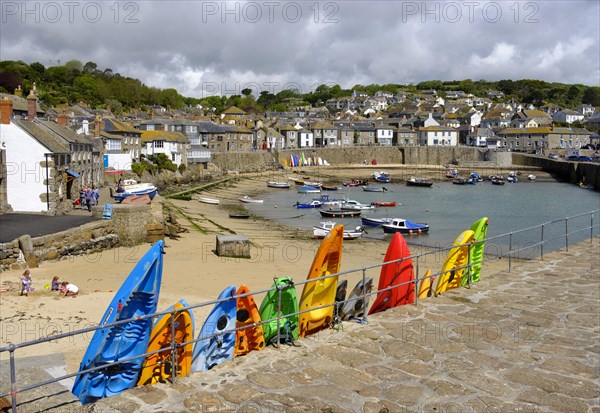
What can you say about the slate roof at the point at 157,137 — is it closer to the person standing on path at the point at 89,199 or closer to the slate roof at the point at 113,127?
the slate roof at the point at 113,127

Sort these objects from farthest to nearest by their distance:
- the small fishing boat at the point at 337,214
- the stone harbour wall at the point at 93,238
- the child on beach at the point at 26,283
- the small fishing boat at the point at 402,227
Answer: the small fishing boat at the point at 337,214
the small fishing boat at the point at 402,227
the stone harbour wall at the point at 93,238
the child on beach at the point at 26,283

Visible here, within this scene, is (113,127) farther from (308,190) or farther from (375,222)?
(375,222)

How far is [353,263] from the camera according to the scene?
83.5ft

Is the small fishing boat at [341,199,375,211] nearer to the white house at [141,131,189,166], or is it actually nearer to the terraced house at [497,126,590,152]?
the white house at [141,131,189,166]

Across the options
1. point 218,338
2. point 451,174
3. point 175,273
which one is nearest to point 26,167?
point 175,273

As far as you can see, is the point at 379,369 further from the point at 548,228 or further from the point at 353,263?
the point at 548,228

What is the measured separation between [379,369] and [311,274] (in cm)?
208

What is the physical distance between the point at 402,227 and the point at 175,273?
791 inches

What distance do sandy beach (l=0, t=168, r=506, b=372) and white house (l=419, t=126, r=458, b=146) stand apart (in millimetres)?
83079

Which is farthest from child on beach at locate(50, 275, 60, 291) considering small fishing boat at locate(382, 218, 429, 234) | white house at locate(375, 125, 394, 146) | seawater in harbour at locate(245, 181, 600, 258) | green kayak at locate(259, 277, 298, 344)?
white house at locate(375, 125, 394, 146)

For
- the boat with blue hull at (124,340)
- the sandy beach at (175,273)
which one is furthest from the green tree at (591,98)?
the boat with blue hull at (124,340)

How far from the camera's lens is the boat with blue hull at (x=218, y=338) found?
235 inches

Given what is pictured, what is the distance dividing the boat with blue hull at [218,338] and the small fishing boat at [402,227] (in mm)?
30413

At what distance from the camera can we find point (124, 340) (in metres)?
5.90
